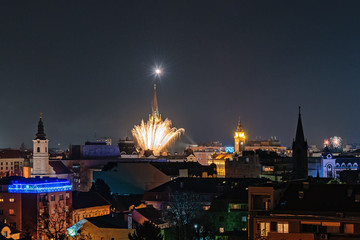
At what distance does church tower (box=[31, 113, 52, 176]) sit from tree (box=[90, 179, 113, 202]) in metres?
11.9

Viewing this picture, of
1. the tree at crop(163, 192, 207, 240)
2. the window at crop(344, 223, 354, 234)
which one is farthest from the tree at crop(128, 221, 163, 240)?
the window at crop(344, 223, 354, 234)

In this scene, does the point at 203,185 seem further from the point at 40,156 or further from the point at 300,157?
the point at 40,156

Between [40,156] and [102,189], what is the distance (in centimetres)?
1950

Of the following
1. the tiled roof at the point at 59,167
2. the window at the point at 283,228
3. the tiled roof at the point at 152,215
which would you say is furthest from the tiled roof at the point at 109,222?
the tiled roof at the point at 59,167

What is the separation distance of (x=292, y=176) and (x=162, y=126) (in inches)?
2453

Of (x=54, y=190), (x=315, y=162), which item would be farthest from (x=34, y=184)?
(x=315, y=162)

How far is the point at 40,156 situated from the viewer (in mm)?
122625

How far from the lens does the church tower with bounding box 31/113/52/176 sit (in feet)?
400

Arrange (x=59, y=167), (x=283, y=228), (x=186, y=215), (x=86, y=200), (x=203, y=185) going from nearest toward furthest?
(x=283, y=228), (x=186, y=215), (x=203, y=185), (x=86, y=200), (x=59, y=167)

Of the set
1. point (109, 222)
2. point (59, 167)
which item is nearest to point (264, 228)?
point (109, 222)

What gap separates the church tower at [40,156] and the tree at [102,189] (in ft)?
39.0

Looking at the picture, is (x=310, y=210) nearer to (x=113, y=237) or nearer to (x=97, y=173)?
(x=113, y=237)

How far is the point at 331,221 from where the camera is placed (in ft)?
149

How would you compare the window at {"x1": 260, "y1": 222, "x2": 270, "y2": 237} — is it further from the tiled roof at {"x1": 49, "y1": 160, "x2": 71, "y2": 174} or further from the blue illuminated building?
the tiled roof at {"x1": 49, "y1": 160, "x2": 71, "y2": 174}
